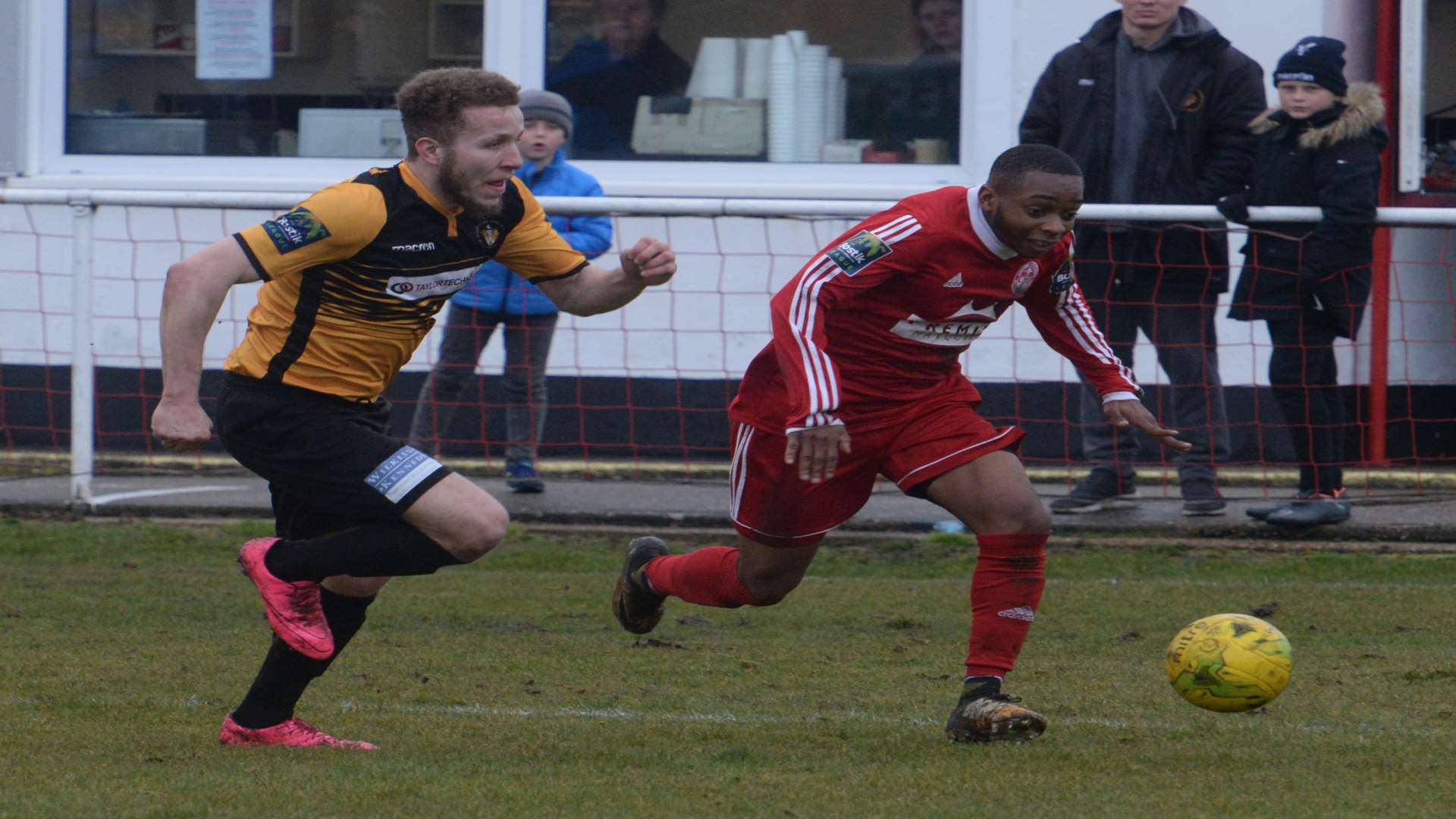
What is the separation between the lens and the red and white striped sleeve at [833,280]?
4.58m

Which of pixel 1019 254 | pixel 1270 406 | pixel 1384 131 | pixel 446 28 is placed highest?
pixel 446 28

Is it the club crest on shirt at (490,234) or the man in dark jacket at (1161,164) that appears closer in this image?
the club crest on shirt at (490,234)

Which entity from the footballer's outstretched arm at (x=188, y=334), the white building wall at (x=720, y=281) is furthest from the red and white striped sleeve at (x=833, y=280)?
the white building wall at (x=720, y=281)

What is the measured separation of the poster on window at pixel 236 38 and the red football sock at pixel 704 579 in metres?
5.98

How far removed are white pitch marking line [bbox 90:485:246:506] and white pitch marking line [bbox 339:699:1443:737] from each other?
3.92m

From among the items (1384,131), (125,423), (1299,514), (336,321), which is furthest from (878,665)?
(125,423)

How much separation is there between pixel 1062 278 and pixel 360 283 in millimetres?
Result: 1864

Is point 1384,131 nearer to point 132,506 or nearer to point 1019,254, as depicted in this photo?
point 1019,254

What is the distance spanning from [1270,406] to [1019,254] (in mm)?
4735

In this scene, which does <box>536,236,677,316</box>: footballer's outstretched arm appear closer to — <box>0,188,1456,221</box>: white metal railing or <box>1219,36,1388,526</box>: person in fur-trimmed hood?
<box>0,188,1456,221</box>: white metal railing

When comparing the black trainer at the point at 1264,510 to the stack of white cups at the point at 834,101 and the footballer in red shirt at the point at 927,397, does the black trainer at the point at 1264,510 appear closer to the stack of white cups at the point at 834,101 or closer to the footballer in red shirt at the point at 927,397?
the footballer in red shirt at the point at 927,397

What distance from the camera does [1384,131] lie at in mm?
7531

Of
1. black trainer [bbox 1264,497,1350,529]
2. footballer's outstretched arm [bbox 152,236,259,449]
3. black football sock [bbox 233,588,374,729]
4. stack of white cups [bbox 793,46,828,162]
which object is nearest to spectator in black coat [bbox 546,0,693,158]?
stack of white cups [bbox 793,46,828,162]

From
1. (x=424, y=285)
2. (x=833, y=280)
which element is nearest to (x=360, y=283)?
(x=424, y=285)
